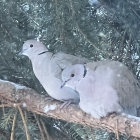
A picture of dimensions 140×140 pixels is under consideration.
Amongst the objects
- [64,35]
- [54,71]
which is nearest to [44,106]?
[54,71]

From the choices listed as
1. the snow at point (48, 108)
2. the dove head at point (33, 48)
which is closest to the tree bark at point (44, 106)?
the snow at point (48, 108)

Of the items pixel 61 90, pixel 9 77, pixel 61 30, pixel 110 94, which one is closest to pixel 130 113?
pixel 110 94

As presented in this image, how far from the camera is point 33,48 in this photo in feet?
5.74

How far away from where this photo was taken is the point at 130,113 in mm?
1532

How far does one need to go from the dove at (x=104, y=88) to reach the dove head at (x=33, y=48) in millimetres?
232

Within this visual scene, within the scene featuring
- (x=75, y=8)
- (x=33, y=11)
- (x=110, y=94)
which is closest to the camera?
(x=110, y=94)

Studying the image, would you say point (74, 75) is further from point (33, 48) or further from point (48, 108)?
point (33, 48)

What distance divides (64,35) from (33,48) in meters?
0.17

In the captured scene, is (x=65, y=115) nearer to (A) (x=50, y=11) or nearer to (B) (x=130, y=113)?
(B) (x=130, y=113)

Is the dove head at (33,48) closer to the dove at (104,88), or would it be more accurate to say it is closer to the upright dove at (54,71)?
the upright dove at (54,71)

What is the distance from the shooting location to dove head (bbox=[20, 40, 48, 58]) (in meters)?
1.72

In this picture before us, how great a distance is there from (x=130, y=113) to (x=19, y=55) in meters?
0.47

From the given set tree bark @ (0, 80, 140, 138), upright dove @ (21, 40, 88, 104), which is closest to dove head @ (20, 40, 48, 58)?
upright dove @ (21, 40, 88, 104)

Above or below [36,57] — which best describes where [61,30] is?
above
